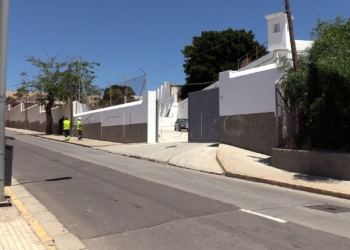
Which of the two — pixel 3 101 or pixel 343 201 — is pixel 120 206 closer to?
pixel 3 101

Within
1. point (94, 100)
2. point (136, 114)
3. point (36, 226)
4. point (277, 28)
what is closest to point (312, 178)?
point (36, 226)

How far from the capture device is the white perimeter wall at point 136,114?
2533 cm

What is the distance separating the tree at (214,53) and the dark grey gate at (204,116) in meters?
30.6

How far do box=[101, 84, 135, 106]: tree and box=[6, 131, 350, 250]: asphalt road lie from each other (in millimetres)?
17123

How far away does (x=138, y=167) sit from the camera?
15133 mm

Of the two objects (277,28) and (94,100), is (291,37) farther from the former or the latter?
(94,100)

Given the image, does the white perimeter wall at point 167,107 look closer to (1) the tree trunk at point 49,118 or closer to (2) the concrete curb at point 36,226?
(1) the tree trunk at point 49,118

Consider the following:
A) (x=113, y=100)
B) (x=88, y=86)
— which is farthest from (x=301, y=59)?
(x=88, y=86)

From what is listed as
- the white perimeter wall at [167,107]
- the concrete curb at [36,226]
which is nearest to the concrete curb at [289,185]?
the concrete curb at [36,226]

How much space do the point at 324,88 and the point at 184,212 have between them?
269 inches

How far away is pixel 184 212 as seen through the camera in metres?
7.67

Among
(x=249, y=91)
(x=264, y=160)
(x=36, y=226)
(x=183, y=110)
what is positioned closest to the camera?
(x=36, y=226)

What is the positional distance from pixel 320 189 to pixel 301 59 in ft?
15.9

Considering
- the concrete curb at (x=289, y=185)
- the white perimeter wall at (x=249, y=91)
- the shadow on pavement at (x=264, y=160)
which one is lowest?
the concrete curb at (x=289, y=185)
